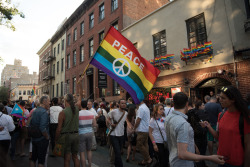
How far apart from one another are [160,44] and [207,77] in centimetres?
398

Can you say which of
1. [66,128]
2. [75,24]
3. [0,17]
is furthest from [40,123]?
[75,24]

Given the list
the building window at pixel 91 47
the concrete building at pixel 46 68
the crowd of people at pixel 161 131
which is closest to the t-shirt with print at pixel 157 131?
the crowd of people at pixel 161 131

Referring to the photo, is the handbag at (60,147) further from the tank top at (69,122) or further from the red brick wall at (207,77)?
the red brick wall at (207,77)

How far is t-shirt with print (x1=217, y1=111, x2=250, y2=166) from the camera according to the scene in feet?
6.76

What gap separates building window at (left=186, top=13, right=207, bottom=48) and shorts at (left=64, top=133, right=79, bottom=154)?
7.90m

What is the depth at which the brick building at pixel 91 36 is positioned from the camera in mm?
15344

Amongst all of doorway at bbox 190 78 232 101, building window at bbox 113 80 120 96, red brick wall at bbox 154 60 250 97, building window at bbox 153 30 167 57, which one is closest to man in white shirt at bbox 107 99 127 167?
doorway at bbox 190 78 232 101

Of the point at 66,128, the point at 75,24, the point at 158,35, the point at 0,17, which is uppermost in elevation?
the point at 75,24

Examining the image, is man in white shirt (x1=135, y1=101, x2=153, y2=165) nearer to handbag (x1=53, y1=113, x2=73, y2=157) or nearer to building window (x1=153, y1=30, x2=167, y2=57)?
handbag (x1=53, y1=113, x2=73, y2=157)

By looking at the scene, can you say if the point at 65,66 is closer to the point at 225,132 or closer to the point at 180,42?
the point at 180,42

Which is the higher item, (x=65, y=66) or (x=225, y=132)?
(x=65, y=66)

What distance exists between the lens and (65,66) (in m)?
25.1

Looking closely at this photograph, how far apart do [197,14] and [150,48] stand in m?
3.64

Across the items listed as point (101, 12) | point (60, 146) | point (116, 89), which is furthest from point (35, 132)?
point (101, 12)
